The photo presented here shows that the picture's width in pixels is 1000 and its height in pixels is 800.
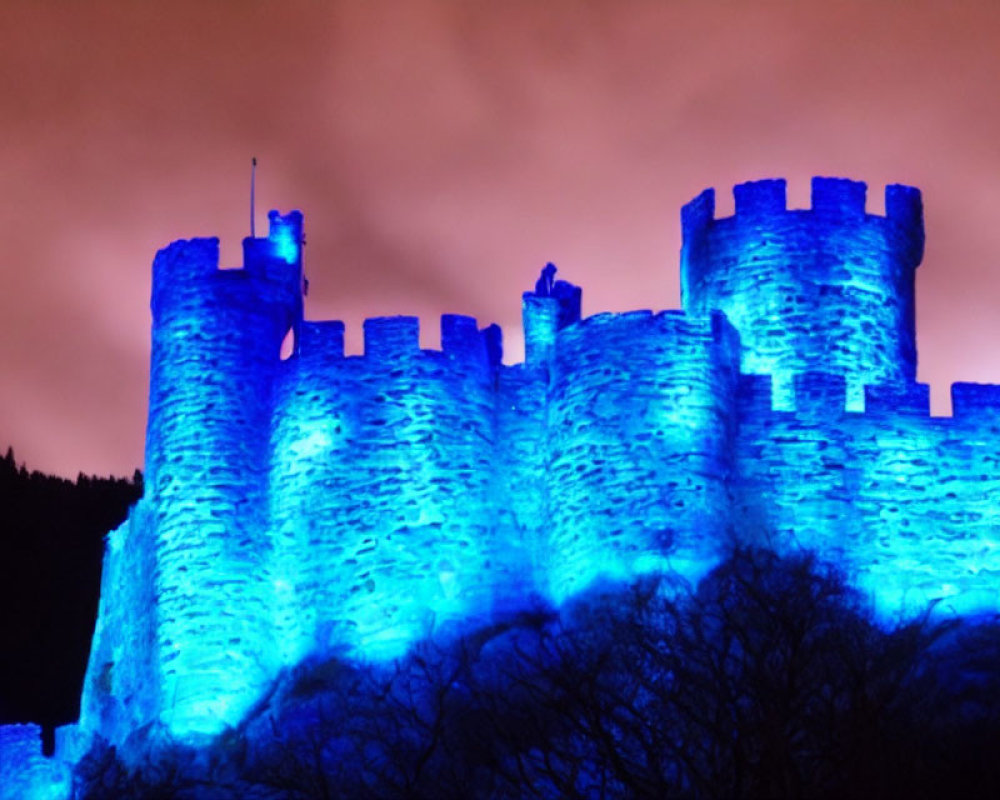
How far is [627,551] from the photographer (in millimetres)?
47031

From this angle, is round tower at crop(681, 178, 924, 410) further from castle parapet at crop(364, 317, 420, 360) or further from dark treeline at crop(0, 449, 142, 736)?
dark treeline at crop(0, 449, 142, 736)

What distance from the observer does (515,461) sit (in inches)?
1973

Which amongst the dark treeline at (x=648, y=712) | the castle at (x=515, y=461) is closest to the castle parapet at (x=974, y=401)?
the castle at (x=515, y=461)

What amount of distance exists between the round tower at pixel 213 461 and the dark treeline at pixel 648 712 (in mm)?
1116

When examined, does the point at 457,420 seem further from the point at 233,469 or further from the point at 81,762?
the point at 81,762

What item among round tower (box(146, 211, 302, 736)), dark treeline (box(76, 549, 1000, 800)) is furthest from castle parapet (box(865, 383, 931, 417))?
round tower (box(146, 211, 302, 736))

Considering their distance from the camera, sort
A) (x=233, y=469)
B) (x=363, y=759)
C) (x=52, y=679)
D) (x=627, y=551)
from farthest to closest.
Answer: (x=52, y=679) → (x=233, y=469) → (x=627, y=551) → (x=363, y=759)

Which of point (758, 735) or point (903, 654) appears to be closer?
point (758, 735)

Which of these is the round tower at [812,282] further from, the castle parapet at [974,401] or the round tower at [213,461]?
the round tower at [213,461]

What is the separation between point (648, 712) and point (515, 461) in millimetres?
9398

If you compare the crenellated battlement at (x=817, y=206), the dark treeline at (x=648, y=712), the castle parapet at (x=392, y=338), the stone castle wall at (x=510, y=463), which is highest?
the crenellated battlement at (x=817, y=206)

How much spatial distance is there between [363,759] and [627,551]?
21.8ft

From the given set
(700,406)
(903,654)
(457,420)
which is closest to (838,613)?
(903,654)

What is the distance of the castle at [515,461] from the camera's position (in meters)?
48.2
